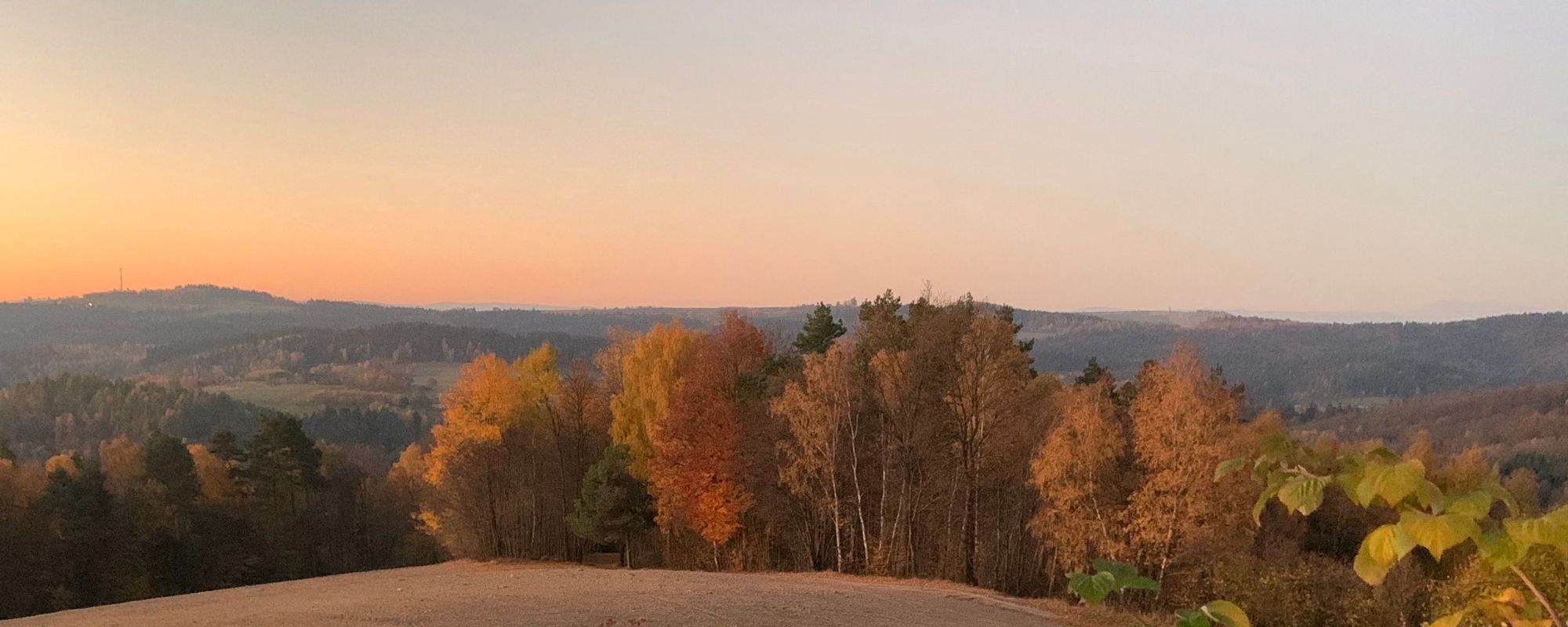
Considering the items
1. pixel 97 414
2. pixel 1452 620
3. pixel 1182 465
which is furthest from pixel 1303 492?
pixel 97 414

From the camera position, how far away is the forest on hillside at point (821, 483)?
25781 millimetres

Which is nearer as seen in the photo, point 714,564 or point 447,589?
point 447,589

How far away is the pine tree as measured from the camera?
37469 millimetres

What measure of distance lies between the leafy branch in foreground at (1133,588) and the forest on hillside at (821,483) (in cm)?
1752

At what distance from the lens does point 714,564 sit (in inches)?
1415

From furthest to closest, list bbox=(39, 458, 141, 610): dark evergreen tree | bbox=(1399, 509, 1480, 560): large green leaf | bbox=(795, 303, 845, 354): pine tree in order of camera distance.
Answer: bbox=(39, 458, 141, 610): dark evergreen tree
bbox=(795, 303, 845, 354): pine tree
bbox=(1399, 509, 1480, 560): large green leaf

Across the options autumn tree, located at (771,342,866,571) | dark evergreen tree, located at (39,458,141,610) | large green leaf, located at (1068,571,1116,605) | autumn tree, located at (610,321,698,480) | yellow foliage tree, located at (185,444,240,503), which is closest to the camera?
large green leaf, located at (1068,571,1116,605)

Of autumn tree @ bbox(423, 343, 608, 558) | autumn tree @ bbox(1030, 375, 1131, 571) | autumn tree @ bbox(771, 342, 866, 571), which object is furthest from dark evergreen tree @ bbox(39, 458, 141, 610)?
autumn tree @ bbox(1030, 375, 1131, 571)

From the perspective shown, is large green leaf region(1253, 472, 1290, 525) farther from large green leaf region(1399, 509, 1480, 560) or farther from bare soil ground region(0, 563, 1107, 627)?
bare soil ground region(0, 563, 1107, 627)

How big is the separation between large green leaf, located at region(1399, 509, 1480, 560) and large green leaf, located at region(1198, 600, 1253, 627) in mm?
355

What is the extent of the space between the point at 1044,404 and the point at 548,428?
74.5 ft

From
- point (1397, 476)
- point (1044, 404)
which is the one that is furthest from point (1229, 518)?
point (1397, 476)

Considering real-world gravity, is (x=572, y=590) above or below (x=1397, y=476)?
below

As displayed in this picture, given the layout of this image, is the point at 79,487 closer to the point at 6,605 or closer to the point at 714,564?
the point at 6,605
